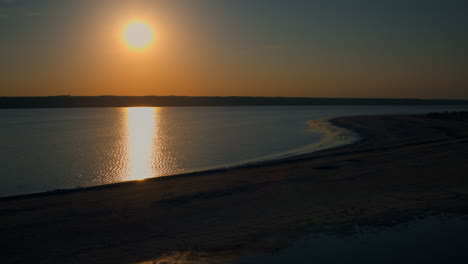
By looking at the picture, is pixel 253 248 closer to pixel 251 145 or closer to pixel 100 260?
pixel 100 260

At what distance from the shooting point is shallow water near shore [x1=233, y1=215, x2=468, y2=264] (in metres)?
6.15

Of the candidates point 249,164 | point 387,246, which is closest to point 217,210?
point 387,246

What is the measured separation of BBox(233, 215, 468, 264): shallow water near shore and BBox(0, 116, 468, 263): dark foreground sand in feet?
1.29

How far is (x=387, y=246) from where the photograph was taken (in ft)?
21.9

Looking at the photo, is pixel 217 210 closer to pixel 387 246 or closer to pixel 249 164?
pixel 387 246

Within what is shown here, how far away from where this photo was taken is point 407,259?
6074mm

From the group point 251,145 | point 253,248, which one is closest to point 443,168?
point 253,248

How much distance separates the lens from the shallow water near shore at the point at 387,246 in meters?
6.15

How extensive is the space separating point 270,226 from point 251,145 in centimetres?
2140

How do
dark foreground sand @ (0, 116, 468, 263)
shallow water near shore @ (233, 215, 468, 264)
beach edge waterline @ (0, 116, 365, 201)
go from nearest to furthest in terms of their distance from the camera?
shallow water near shore @ (233, 215, 468, 264), dark foreground sand @ (0, 116, 468, 263), beach edge waterline @ (0, 116, 365, 201)

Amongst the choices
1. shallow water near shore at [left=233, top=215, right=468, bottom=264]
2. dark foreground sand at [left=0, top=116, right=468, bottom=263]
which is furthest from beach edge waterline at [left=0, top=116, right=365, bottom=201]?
shallow water near shore at [left=233, top=215, right=468, bottom=264]

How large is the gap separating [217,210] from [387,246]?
14.2 ft

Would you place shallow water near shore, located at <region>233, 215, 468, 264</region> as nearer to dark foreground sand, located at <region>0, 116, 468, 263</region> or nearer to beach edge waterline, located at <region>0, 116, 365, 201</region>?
dark foreground sand, located at <region>0, 116, 468, 263</region>

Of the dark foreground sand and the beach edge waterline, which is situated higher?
the dark foreground sand
